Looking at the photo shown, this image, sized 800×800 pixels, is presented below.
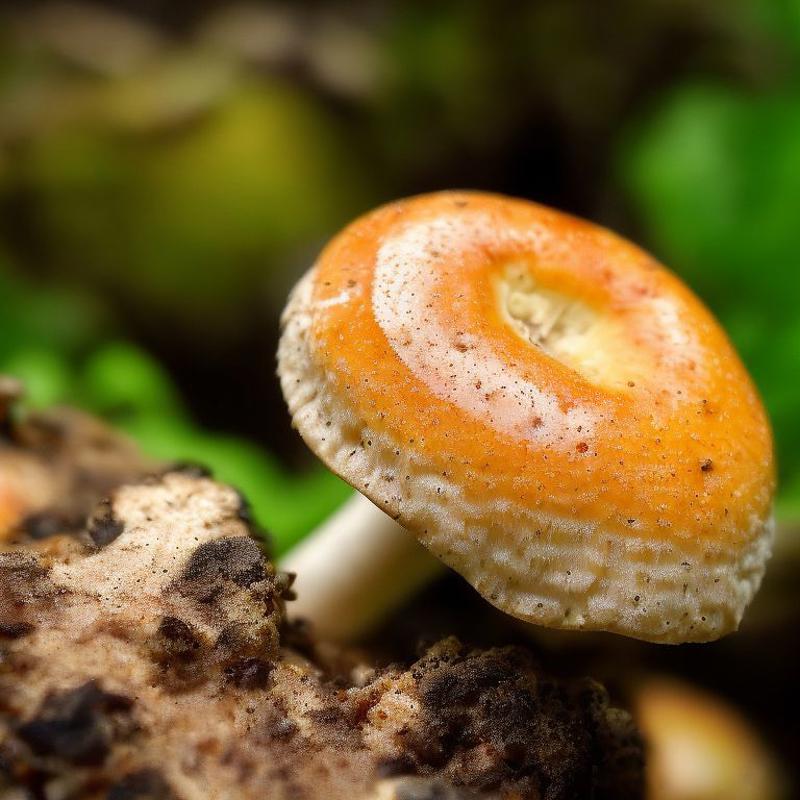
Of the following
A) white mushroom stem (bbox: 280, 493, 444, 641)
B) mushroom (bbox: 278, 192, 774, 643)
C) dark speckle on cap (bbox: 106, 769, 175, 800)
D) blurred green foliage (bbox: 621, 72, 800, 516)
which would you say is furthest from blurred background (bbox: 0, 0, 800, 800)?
dark speckle on cap (bbox: 106, 769, 175, 800)

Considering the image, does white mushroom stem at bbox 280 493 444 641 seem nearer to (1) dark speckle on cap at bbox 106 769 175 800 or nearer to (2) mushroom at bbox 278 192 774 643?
(2) mushroom at bbox 278 192 774 643

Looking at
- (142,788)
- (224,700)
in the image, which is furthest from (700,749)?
(142,788)

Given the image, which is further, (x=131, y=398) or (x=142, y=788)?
(x=131, y=398)

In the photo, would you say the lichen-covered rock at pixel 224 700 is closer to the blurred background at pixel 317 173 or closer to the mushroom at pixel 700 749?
the mushroom at pixel 700 749

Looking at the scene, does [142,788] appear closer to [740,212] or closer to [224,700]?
[224,700]

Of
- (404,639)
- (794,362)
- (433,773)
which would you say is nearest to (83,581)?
(433,773)

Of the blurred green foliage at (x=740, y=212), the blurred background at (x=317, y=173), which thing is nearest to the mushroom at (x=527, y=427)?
the blurred background at (x=317, y=173)

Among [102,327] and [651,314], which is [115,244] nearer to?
[102,327]
